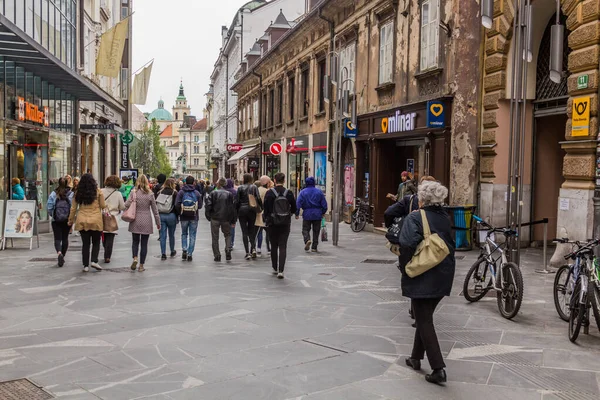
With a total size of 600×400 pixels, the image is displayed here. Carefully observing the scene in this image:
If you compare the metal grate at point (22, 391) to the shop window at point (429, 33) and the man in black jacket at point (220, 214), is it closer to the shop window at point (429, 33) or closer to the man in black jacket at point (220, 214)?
the man in black jacket at point (220, 214)

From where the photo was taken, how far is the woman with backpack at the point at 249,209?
14.3m

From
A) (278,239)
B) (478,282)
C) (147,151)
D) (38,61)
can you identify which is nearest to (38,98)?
(38,61)

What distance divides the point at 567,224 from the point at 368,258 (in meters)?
4.13

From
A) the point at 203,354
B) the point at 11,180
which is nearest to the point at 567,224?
the point at 203,354

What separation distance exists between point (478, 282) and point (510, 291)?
37.4 inches

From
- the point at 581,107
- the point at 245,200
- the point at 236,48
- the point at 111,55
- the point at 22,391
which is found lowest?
the point at 22,391

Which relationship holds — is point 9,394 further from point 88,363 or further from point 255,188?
point 255,188

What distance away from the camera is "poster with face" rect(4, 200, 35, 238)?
15.5 m

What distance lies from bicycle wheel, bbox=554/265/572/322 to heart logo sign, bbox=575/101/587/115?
4814 millimetres

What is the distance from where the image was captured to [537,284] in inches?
427

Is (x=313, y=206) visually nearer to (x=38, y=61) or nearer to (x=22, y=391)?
(x=38, y=61)

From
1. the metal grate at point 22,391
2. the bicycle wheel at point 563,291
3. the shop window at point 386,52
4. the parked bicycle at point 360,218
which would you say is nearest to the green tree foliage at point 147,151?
the parked bicycle at point 360,218

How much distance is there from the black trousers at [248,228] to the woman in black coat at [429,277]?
8.54 meters

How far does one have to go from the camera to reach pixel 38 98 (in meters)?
20.4
